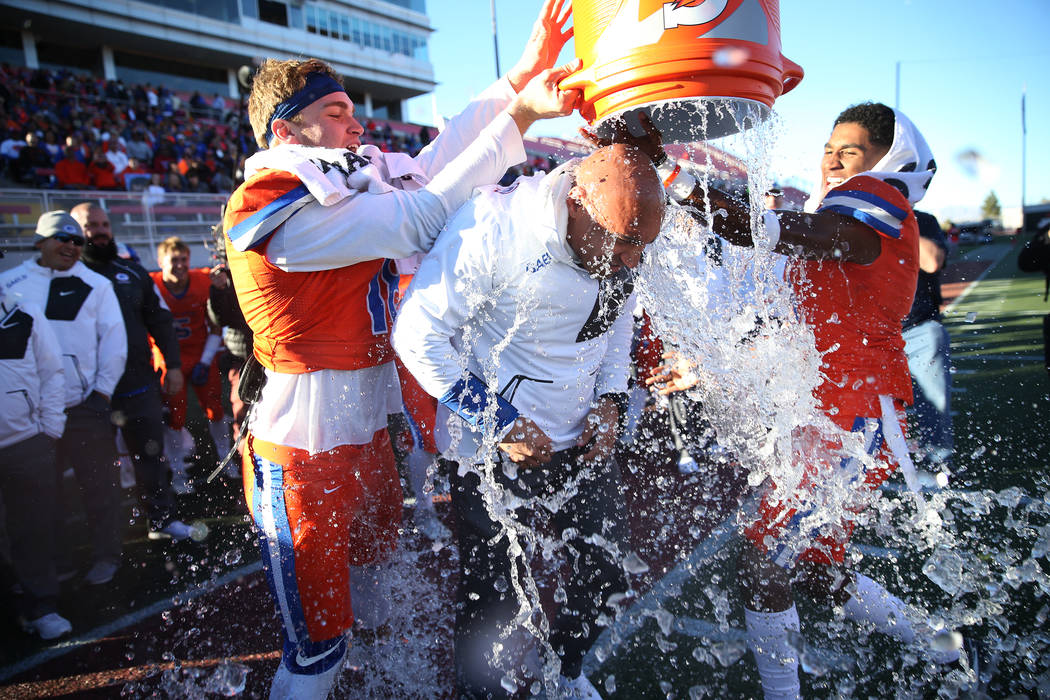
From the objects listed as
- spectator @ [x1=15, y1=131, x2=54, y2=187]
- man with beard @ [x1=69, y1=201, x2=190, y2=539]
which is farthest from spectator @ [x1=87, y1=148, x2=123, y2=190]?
man with beard @ [x1=69, y1=201, x2=190, y2=539]

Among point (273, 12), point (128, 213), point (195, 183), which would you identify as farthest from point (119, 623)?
point (273, 12)

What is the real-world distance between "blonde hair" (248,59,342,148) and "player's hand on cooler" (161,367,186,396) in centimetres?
361

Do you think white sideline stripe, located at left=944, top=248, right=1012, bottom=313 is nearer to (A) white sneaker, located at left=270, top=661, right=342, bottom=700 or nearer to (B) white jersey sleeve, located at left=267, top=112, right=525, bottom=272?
(B) white jersey sleeve, located at left=267, top=112, right=525, bottom=272

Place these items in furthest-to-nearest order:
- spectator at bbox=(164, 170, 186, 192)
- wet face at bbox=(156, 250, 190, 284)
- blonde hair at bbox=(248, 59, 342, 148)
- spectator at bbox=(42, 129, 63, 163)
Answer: spectator at bbox=(42, 129, 63, 163)
spectator at bbox=(164, 170, 186, 192)
wet face at bbox=(156, 250, 190, 284)
blonde hair at bbox=(248, 59, 342, 148)

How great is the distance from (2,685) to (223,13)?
45600 mm

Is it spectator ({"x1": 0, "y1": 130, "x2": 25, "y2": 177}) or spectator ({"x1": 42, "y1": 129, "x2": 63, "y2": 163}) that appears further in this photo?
spectator ({"x1": 42, "y1": 129, "x2": 63, "y2": 163})

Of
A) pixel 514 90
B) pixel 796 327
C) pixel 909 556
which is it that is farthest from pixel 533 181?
pixel 909 556

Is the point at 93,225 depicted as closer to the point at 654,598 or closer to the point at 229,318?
the point at 229,318

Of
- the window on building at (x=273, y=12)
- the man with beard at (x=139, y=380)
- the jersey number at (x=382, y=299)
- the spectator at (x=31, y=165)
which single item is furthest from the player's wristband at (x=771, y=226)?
the window on building at (x=273, y=12)

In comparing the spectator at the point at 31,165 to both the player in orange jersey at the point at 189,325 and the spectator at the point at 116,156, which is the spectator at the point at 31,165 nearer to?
the spectator at the point at 116,156

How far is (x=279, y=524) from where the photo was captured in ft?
6.71

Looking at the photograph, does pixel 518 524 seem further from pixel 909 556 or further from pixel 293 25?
pixel 293 25

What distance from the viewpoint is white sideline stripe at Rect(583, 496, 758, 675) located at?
3070 millimetres

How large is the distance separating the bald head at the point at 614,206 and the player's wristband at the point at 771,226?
51 centimetres
